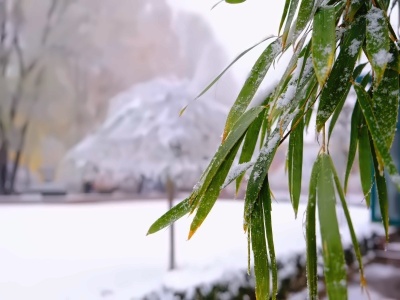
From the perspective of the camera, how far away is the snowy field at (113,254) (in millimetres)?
2363

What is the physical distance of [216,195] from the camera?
87cm

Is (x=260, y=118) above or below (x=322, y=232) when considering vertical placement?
above

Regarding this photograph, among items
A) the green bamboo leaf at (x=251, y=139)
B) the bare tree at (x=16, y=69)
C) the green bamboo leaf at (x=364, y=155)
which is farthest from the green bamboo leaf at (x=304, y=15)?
the bare tree at (x=16, y=69)

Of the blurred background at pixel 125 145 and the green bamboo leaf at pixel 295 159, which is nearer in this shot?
the green bamboo leaf at pixel 295 159

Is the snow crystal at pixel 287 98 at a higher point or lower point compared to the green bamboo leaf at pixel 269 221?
higher

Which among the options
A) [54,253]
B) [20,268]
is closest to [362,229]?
[54,253]

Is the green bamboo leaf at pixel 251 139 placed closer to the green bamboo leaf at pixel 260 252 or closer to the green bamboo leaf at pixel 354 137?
the green bamboo leaf at pixel 260 252

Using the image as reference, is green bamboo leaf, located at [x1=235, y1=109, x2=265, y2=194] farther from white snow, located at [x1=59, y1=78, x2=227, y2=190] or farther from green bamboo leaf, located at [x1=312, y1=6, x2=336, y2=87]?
white snow, located at [x1=59, y1=78, x2=227, y2=190]

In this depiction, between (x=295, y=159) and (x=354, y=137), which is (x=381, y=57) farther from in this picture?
(x=354, y=137)

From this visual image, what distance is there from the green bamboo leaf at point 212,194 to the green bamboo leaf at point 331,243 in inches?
9.5

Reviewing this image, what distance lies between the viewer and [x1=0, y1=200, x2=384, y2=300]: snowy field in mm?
2363

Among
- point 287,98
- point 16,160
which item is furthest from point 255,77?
point 16,160

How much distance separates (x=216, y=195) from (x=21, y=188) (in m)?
11.4

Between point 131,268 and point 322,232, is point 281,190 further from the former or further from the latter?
point 322,232
